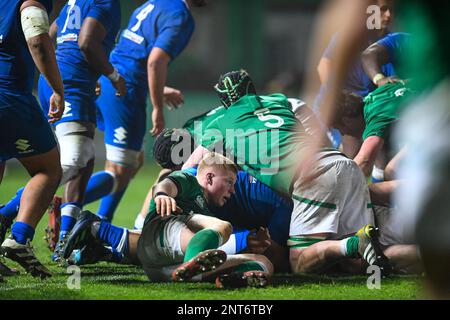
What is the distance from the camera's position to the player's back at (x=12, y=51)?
4.50 metres

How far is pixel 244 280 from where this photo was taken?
4195 millimetres

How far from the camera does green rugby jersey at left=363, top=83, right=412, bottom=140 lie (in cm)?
554

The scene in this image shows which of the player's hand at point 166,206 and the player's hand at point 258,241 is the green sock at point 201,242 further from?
the player's hand at point 258,241

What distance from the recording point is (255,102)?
5.15 m

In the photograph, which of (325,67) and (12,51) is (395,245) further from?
(12,51)

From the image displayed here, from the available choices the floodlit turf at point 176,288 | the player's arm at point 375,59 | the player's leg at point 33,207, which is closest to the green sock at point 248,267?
the floodlit turf at point 176,288

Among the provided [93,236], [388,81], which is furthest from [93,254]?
[388,81]

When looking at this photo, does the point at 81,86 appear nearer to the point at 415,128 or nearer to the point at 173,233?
the point at 173,233

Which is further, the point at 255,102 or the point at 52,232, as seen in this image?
the point at 52,232

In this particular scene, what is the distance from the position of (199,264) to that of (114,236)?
110 centimetres

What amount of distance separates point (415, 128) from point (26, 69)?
108 inches

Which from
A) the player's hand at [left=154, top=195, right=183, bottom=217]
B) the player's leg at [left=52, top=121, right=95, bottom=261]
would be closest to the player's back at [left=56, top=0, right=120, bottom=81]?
the player's leg at [left=52, top=121, right=95, bottom=261]

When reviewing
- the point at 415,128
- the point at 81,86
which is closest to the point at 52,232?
the point at 81,86
